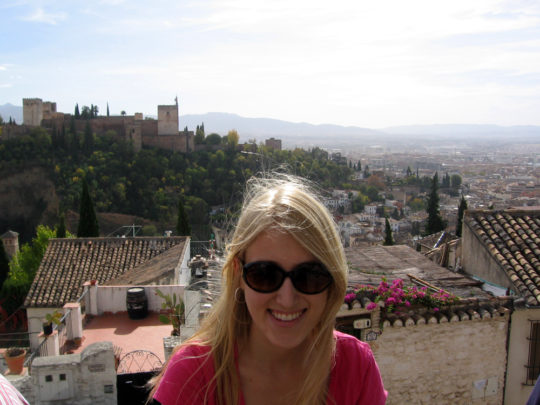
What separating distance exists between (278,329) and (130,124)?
61606mm

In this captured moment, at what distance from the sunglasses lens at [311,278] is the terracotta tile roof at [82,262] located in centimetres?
1052

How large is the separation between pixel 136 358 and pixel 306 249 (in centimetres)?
520

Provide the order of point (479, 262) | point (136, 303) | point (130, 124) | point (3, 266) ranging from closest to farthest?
1. point (479, 262)
2. point (136, 303)
3. point (3, 266)
4. point (130, 124)

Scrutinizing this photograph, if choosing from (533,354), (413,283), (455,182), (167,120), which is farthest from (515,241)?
(455,182)

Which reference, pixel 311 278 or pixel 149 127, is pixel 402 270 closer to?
pixel 311 278

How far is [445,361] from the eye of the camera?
5.17 metres

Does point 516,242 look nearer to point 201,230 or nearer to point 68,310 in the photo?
point 68,310

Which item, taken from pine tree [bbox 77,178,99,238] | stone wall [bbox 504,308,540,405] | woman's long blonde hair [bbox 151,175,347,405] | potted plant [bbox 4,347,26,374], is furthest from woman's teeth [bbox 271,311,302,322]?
pine tree [bbox 77,178,99,238]

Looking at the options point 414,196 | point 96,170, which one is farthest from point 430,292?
point 414,196

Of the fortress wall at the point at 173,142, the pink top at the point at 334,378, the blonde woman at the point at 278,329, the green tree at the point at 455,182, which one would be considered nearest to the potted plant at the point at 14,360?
the blonde woman at the point at 278,329

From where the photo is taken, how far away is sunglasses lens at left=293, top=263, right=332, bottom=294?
4.74ft

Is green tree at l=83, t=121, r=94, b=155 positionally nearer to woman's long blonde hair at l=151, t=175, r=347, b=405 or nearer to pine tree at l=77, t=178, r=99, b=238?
pine tree at l=77, t=178, r=99, b=238

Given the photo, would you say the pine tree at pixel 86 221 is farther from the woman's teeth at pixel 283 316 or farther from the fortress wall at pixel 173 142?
the fortress wall at pixel 173 142

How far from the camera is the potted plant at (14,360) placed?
5855 millimetres
